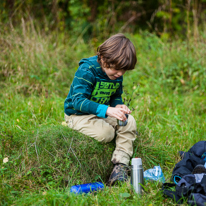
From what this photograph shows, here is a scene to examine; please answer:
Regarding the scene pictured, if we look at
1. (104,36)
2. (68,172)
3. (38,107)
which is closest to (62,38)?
(104,36)

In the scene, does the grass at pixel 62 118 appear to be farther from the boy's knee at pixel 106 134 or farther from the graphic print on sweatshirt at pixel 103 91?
the graphic print on sweatshirt at pixel 103 91

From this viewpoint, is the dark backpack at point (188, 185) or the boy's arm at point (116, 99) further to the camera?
the boy's arm at point (116, 99)

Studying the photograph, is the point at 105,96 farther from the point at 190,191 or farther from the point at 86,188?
the point at 190,191

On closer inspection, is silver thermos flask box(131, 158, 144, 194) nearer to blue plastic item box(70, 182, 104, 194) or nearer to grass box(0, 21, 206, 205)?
grass box(0, 21, 206, 205)


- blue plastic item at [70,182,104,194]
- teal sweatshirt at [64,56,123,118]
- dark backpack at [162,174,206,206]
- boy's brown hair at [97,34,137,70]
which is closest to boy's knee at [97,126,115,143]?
teal sweatshirt at [64,56,123,118]

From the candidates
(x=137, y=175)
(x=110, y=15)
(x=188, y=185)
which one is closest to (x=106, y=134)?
(x=137, y=175)

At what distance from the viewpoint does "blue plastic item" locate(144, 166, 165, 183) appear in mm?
2170

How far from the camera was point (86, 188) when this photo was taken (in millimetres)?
2012

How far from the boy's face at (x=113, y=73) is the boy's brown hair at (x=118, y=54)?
4 centimetres

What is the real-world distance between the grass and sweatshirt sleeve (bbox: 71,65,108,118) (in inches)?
14.4

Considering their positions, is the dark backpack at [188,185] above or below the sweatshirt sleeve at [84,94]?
below

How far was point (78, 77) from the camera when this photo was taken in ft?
7.65

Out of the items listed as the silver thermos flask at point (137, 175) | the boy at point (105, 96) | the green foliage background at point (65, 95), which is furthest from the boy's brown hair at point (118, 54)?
the silver thermos flask at point (137, 175)

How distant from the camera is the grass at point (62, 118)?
1.99 m
